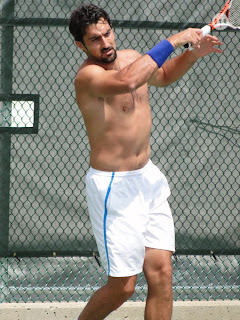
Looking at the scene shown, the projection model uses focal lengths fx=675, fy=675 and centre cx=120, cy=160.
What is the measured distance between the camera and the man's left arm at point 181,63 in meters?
3.54

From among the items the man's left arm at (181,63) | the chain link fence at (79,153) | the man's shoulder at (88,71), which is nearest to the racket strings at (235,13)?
the chain link fence at (79,153)

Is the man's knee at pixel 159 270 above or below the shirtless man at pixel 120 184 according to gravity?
below

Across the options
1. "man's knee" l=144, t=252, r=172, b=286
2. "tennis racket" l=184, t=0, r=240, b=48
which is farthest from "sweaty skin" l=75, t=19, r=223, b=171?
"man's knee" l=144, t=252, r=172, b=286

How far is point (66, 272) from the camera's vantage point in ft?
15.4

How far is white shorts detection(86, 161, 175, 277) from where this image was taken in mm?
3359

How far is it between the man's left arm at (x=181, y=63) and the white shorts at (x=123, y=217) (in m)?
0.55

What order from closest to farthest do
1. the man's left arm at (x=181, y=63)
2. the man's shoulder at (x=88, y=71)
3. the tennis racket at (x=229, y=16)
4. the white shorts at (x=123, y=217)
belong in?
the man's shoulder at (x=88, y=71), the white shorts at (x=123, y=217), the man's left arm at (x=181, y=63), the tennis racket at (x=229, y=16)

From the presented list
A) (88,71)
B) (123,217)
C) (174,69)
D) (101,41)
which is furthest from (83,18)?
(123,217)

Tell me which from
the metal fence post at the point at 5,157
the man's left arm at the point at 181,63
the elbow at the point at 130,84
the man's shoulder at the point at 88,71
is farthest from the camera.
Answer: the metal fence post at the point at 5,157

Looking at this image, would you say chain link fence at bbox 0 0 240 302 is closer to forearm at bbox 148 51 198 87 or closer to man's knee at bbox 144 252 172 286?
forearm at bbox 148 51 198 87

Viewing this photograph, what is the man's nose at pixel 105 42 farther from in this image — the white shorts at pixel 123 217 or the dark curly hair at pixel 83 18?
the white shorts at pixel 123 217

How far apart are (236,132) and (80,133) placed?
109 cm

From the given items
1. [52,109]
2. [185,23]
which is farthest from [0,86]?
[185,23]

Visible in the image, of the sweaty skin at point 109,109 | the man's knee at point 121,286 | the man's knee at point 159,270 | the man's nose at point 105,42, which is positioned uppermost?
the man's nose at point 105,42
